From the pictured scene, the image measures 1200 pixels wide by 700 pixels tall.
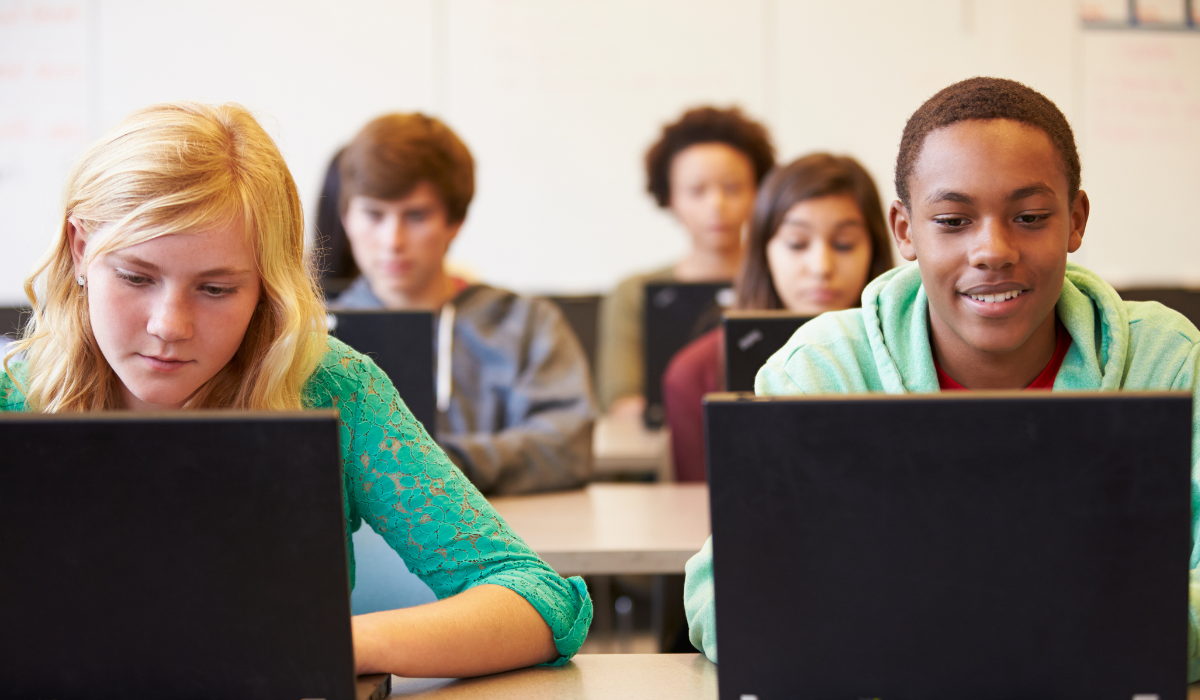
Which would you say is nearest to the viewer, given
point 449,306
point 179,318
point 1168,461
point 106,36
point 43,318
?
point 1168,461

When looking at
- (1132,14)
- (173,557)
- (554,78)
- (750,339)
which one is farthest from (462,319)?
(1132,14)

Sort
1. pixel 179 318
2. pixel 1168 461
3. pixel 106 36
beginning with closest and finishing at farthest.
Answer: pixel 1168 461 < pixel 179 318 < pixel 106 36

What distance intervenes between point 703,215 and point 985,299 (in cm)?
257

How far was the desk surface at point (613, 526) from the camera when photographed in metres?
1.60

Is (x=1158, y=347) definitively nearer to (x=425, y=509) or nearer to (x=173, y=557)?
(x=425, y=509)

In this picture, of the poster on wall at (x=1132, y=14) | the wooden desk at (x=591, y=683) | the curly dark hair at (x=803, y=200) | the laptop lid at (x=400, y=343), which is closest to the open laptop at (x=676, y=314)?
the curly dark hair at (x=803, y=200)

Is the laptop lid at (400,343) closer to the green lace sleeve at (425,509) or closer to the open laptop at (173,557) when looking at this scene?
the green lace sleeve at (425,509)

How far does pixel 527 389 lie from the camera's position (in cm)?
231

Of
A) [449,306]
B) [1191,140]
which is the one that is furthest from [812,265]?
[1191,140]

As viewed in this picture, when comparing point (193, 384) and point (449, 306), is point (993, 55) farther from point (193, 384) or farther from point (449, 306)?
point (193, 384)

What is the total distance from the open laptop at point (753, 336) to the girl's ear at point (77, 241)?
0.85 m

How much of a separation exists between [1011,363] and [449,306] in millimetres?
1539

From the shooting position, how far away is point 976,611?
2.20 feet

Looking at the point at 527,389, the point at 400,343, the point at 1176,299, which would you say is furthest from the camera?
the point at 527,389
